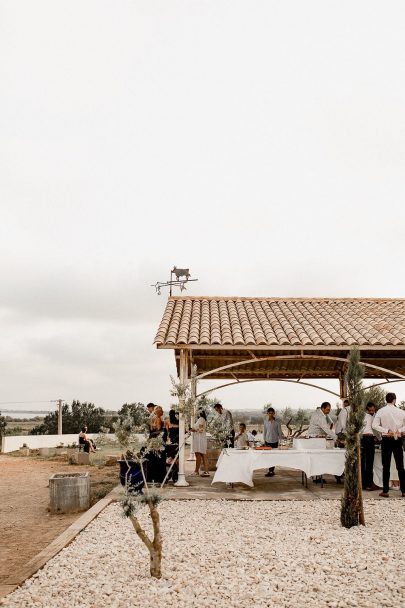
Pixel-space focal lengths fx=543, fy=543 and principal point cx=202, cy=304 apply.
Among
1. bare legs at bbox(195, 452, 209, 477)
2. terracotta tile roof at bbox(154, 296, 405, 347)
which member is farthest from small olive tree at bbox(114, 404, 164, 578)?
bare legs at bbox(195, 452, 209, 477)

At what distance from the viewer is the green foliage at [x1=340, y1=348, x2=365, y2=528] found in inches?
273

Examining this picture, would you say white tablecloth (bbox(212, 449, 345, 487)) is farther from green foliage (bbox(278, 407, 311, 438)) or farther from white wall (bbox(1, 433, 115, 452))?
white wall (bbox(1, 433, 115, 452))

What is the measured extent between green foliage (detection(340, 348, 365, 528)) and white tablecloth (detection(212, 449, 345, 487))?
2754 millimetres

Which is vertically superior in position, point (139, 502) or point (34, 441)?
point (139, 502)

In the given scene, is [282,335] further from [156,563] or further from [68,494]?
[156,563]

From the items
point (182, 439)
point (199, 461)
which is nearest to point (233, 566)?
point (182, 439)

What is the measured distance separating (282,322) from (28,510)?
22.5 feet

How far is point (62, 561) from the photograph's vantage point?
552 cm

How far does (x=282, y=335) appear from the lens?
11.8 metres

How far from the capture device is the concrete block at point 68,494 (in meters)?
9.30

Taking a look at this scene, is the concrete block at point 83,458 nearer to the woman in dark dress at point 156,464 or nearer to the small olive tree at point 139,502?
the woman in dark dress at point 156,464

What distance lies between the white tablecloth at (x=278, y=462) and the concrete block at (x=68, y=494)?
2466 millimetres

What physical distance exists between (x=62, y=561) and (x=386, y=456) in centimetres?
607

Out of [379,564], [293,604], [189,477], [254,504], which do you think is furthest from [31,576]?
[189,477]
